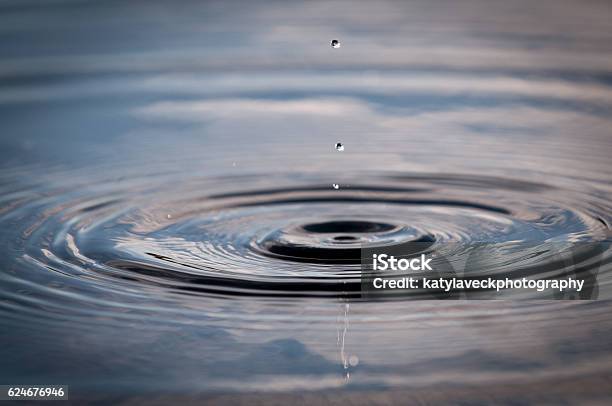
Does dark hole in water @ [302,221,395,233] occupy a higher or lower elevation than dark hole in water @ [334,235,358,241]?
higher

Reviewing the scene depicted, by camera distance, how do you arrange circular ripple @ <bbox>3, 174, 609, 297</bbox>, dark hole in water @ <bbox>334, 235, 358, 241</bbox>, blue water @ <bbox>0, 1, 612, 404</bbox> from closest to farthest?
blue water @ <bbox>0, 1, 612, 404</bbox>
circular ripple @ <bbox>3, 174, 609, 297</bbox>
dark hole in water @ <bbox>334, 235, 358, 241</bbox>

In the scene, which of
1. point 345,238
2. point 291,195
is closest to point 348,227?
point 345,238

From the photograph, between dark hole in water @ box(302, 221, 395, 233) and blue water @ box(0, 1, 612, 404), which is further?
dark hole in water @ box(302, 221, 395, 233)

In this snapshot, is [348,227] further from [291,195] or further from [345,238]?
[291,195]

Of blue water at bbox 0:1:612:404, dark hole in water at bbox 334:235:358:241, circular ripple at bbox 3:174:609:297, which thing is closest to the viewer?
blue water at bbox 0:1:612:404

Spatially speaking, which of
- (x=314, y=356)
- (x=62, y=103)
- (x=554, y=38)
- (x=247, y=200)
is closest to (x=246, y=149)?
(x=247, y=200)

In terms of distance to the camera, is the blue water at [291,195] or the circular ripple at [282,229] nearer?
the blue water at [291,195]

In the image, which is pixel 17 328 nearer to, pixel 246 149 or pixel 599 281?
pixel 599 281

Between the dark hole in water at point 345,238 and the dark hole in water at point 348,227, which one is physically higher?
the dark hole in water at point 348,227
